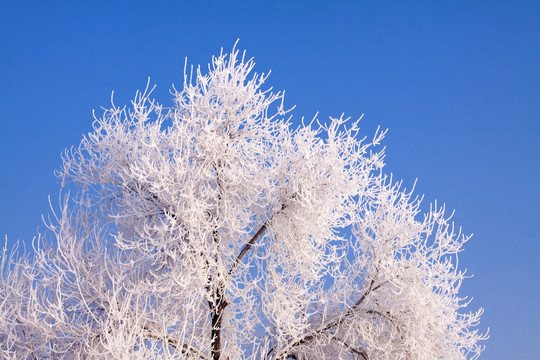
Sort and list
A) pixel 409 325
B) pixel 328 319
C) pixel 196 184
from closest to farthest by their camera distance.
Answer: pixel 196 184 → pixel 409 325 → pixel 328 319

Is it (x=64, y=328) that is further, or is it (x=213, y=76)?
(x=213, y=76)

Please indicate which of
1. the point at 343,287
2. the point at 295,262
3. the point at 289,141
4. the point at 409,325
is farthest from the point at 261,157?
the point at 409,325

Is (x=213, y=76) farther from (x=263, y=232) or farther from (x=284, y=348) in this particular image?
(x=284, y=348)

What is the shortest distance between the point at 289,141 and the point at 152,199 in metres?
2.45

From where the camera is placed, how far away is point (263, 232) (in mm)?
9555

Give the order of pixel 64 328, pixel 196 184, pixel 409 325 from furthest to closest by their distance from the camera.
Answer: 1. pixel 409 325
2. pixel 196 184
3. pixel 64 328

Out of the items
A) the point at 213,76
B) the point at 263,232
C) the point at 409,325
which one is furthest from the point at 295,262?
the point at 213,76

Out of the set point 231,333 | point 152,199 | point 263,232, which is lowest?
point 231,333

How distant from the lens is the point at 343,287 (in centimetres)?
1027

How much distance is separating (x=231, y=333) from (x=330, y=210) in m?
2.67

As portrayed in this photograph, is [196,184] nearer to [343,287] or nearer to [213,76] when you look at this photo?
[213,76]

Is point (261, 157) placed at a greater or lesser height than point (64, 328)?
greater

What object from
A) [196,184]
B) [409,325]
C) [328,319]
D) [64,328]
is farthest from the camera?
[328,319]

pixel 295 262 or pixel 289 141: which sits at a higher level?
pixel 289 141
